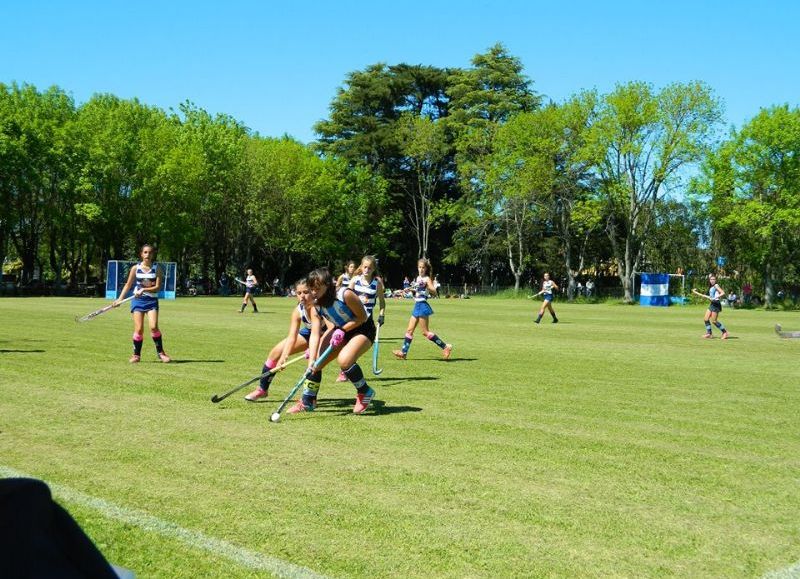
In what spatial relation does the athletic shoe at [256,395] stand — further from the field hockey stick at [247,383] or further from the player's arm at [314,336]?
the player's arm at [314,336]

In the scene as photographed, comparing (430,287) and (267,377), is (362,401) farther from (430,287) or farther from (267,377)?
(430,287)

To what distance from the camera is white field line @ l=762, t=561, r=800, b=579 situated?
13.3 feet

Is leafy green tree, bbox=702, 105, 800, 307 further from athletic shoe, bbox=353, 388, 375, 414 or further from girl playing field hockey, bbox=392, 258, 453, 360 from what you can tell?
athletic shoe, bbox=353, 388, 375, 414

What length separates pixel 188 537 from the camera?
14.8ft

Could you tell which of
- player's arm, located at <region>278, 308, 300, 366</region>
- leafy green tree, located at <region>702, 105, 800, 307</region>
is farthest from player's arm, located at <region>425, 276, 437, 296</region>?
leafy green tree, located at <region>702, 105, 800, 307</region>

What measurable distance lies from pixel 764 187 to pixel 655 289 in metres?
10.4

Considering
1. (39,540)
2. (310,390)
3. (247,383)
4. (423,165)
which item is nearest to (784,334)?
(310,390)

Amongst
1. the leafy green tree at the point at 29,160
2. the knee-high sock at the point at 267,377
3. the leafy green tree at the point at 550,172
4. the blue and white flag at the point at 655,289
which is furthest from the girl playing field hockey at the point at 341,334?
the leafy green tree at the point at 550,172

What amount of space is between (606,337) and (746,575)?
19.1 metres

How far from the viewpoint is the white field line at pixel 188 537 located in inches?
160

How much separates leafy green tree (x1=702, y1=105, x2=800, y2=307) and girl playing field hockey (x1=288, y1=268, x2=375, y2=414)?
51290mm

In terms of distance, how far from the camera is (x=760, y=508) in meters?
5.34

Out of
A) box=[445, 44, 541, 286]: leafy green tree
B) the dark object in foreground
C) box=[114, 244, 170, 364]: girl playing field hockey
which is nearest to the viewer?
the dark object in foreground

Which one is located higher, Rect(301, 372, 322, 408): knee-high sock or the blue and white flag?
the blue and white flag
